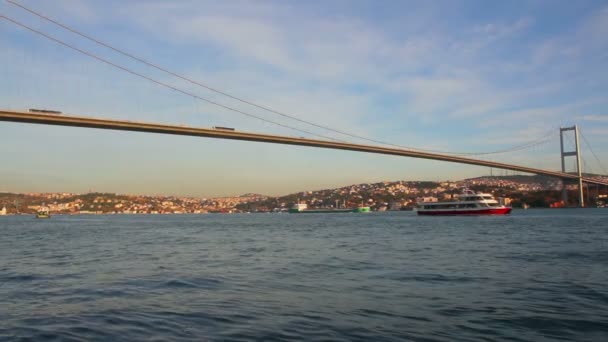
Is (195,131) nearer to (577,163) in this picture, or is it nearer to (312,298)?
(312,298)

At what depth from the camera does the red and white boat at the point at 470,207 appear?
56875 mm

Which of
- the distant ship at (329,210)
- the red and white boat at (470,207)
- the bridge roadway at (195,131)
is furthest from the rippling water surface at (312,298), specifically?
the distant ship at (329,210)

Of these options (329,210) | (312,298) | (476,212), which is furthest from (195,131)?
(329,210)

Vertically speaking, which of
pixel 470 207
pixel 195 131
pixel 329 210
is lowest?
pixel 329 210

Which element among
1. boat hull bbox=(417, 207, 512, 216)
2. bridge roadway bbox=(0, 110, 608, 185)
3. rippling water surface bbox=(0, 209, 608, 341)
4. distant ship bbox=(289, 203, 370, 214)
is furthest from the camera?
distant ship bbox=(289, 203, 370, 214)

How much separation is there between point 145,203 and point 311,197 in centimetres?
5677

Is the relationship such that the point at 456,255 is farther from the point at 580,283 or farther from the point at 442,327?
the point at 442,327

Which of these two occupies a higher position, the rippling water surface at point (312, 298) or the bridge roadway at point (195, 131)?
the bridge roadway at point (195, 131)

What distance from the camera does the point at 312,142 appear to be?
4031cm

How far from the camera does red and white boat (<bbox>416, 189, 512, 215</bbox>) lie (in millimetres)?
56875

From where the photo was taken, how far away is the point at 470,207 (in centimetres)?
5819

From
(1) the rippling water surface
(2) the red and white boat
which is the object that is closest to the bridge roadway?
(2) the red and white boat

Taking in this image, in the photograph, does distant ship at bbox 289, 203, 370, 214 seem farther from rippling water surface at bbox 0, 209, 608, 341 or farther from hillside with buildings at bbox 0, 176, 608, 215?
rippling water surface at bbox 0, 209, 608, 341

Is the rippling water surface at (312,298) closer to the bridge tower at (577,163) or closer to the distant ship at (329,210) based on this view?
the bridge tower at (577,163)
